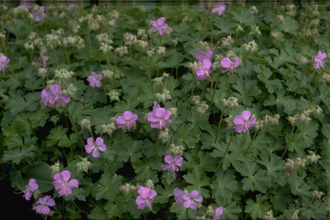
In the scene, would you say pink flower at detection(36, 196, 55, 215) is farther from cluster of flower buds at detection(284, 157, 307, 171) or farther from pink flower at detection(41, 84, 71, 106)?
cluster of flower buds at detection(284, 157, 307, 171)

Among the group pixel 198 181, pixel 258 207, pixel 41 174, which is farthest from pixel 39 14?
pixel 258 207

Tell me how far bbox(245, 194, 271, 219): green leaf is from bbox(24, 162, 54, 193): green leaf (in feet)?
4.44

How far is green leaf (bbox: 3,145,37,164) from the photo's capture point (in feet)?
9.34

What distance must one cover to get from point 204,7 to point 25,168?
1835 millimetres

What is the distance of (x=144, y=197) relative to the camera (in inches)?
89.7

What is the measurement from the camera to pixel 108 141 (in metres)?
2.85

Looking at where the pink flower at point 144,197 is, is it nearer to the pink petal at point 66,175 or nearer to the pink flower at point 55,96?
the pink petal at point 66,175

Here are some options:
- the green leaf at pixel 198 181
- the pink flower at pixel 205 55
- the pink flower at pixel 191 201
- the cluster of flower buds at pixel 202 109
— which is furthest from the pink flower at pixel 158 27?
the pink flower at pixel 191 201

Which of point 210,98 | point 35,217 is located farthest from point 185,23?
point 35,217

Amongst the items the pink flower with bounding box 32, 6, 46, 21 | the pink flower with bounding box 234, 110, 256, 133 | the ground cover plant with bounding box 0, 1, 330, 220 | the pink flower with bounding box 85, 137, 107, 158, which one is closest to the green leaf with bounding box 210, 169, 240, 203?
the ground cover plant with bounding box 0, 1, 330, 220

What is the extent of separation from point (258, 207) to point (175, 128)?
766mm

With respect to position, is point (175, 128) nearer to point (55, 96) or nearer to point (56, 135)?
point (55, 96)

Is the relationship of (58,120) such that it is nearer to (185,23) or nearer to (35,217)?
(35,217)

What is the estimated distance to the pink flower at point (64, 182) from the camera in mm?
2430
